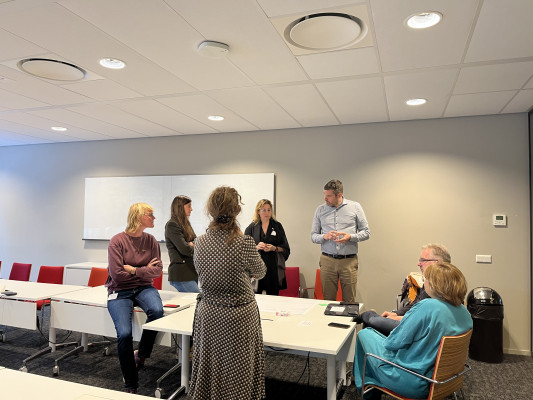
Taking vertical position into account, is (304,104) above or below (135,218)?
above

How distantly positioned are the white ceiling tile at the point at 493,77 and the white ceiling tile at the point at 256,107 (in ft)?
5.77

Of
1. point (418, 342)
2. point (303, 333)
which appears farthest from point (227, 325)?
point (418, 342)

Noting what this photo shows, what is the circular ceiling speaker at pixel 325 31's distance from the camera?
2.32m

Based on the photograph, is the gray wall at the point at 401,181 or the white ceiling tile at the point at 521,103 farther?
the gray wall at the point at 401,181

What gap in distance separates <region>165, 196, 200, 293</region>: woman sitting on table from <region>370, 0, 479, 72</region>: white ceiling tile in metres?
2.15

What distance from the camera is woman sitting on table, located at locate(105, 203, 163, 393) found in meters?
2.92

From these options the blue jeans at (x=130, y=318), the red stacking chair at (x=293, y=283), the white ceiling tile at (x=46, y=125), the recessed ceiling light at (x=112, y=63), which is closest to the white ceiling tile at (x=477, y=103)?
the red stacking chair at (x=293, y=283)

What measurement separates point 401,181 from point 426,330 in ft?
9.62

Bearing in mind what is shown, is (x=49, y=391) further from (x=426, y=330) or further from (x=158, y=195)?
(x=158, y=195)

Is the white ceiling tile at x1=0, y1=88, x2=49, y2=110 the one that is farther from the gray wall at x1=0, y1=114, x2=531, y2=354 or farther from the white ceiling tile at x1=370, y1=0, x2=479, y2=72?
the white ceiling tile at x1=370, y1=0, x2=479, y2=72

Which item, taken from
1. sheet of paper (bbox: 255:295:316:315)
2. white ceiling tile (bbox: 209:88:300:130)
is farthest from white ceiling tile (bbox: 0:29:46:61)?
sheet of paper (bbox: 255:295:316:315)

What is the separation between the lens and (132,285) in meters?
3.19

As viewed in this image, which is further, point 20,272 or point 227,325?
point 20,272

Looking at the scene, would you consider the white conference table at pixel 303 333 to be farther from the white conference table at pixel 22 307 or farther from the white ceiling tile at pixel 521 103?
the white ceiling tile at pixel 521 103
